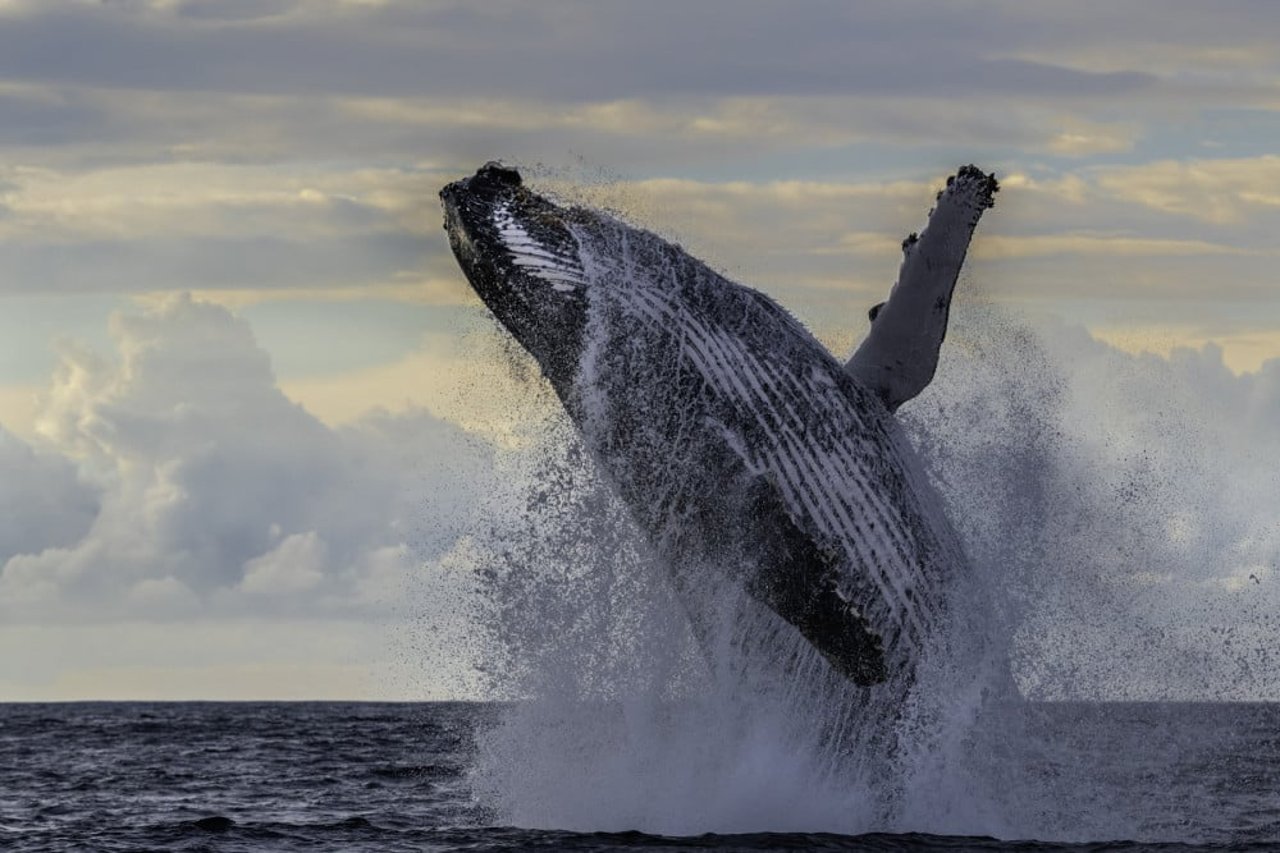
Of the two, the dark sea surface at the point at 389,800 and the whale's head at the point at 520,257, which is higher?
the whale's head at the point at 520,257

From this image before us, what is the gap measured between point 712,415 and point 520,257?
4.38ft

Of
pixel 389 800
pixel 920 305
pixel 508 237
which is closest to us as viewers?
pixel 508 237

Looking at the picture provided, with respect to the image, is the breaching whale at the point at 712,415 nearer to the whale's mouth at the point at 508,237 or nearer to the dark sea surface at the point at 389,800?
the whale's mouth at the point at 508,237

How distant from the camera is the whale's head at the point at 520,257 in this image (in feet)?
32.7

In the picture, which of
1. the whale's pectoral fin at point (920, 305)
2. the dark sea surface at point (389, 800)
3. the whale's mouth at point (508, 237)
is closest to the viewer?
the whale's mouth at point (508, 237)

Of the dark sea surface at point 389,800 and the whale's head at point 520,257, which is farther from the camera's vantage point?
the dark sea surface at point 389,800

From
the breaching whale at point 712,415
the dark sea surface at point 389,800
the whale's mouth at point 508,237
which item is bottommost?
the dark sea surface at point 389,800

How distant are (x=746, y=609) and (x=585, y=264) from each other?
2.47 metres

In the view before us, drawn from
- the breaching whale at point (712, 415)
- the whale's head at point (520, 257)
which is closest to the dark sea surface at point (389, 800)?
the breaching whale at point (712, 415)

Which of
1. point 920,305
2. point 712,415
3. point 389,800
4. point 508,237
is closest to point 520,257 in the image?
point 508,237

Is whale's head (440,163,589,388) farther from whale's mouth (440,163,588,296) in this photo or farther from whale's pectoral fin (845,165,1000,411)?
whale's pectoral fin (845,165,1000,411)

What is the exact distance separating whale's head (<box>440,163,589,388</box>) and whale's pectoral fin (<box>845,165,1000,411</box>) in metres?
1.96

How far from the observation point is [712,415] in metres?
10.0

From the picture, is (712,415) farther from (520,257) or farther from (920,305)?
(920,305)
